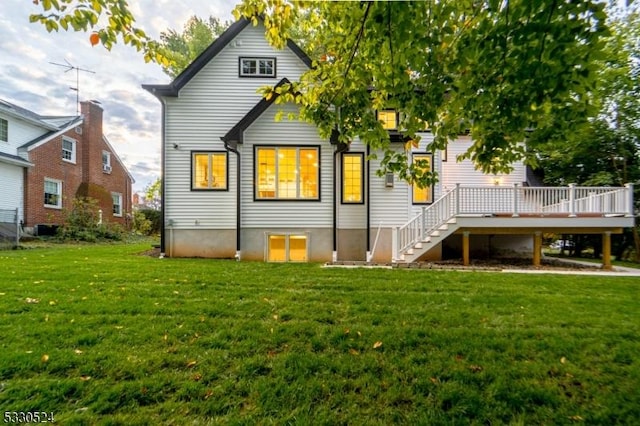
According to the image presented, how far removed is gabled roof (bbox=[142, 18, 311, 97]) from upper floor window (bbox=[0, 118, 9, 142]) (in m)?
12.1

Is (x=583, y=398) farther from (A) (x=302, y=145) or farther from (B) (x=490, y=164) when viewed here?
(A) (x=302, y=145)

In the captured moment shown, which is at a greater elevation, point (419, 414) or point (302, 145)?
point (302, 145)

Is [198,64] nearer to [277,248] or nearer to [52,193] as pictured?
[277,248]

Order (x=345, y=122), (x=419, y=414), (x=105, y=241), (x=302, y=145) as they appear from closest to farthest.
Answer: (x=419, y=414) → (x=345, y=122) → (x=302, y=145) → (x=105, y=241)

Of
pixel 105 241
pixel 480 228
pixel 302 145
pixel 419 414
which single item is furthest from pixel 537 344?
pixel 105 241

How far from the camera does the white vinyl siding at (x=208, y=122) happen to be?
33.1 feet

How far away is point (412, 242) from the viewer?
8.89 metres

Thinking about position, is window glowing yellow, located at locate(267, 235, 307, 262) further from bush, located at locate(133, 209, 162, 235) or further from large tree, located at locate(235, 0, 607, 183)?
bush, located at locate(133, 209, 162, 235)

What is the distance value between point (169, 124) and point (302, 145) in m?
4.70

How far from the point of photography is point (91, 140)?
64.4 ft

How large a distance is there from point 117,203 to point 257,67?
18.0 m

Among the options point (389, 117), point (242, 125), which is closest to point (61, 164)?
point (242, 125)

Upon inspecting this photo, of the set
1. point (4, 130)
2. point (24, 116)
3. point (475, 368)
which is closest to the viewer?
point (475, 368)

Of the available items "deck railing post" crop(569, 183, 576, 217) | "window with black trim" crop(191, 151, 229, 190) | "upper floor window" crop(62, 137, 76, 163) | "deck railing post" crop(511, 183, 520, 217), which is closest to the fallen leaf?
"deck railing post" crop(511, 183, 520, 217)
